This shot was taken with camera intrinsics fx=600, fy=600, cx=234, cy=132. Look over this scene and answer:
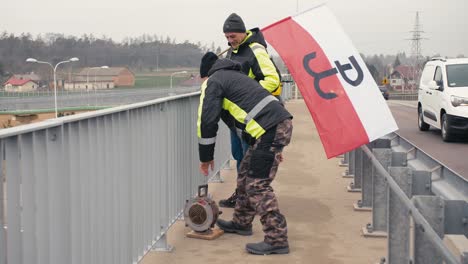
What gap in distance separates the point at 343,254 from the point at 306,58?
6.02 feet

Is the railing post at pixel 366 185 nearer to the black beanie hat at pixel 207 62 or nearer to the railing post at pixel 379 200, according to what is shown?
the railing post at pixel 379 200

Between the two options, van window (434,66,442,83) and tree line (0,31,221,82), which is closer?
van window (434,66,442,83)

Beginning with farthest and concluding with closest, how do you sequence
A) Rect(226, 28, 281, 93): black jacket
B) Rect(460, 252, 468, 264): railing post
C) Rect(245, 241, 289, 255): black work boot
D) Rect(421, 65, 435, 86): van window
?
Rect(421, 65, 435, 86): van window
Rect(226, 28, 281, 93): black jacket
Rect(245, 241, 289, 255): black work boot
Rect(460, 252, 468, 264): railing post

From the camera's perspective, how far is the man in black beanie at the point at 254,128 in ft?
16.4

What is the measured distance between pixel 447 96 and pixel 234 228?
33.9 feet

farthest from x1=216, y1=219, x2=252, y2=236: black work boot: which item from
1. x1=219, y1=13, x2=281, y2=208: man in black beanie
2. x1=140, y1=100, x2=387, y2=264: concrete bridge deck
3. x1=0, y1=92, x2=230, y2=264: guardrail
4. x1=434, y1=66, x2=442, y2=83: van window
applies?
x1=434, y1=66, x2=442, y2=83: van window

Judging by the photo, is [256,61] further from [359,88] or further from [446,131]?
[446,131]

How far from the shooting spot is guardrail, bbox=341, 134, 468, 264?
127 inches

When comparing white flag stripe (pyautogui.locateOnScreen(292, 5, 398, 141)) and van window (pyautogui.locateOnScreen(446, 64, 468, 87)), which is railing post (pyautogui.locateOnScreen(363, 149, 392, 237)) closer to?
white flag stripe (pyautogui.locateOnScreen(292, 5, 398, 141))

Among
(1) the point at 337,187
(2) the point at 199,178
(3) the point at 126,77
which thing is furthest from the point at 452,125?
(3) the point at 126,77

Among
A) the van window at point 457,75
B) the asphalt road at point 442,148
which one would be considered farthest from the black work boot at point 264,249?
the van window at point 457,75

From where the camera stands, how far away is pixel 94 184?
11.9 feet

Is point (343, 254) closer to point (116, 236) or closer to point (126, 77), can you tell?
point (116, 236)

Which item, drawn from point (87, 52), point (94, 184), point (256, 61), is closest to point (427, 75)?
point (256, 61)
